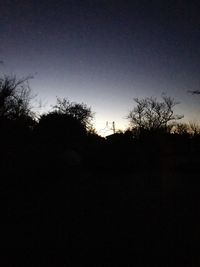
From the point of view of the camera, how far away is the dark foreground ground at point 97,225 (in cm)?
609

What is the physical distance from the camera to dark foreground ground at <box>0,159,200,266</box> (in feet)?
20.0

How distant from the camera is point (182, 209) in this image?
10484 mm

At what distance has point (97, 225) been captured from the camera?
8516mm

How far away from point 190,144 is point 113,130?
20.8m

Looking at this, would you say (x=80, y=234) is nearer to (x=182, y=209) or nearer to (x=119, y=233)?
(x=119, y=233)

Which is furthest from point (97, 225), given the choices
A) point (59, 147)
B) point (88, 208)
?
point (59, 147)

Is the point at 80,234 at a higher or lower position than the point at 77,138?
lower

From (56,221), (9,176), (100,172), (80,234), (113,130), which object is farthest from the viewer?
(113,130)

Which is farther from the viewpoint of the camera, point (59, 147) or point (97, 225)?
point (59, 147)

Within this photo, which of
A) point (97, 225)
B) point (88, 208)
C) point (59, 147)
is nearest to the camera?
point (97, 225)

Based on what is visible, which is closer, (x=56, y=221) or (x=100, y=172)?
(x=56, y=221)

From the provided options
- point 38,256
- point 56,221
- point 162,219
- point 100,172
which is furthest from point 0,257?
point 100,172

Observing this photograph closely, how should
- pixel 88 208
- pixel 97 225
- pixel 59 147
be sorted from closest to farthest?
pixel 97 225 → pixel 88 208 → pixel 59 147

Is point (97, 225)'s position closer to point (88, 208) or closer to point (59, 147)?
point (88, 208)
